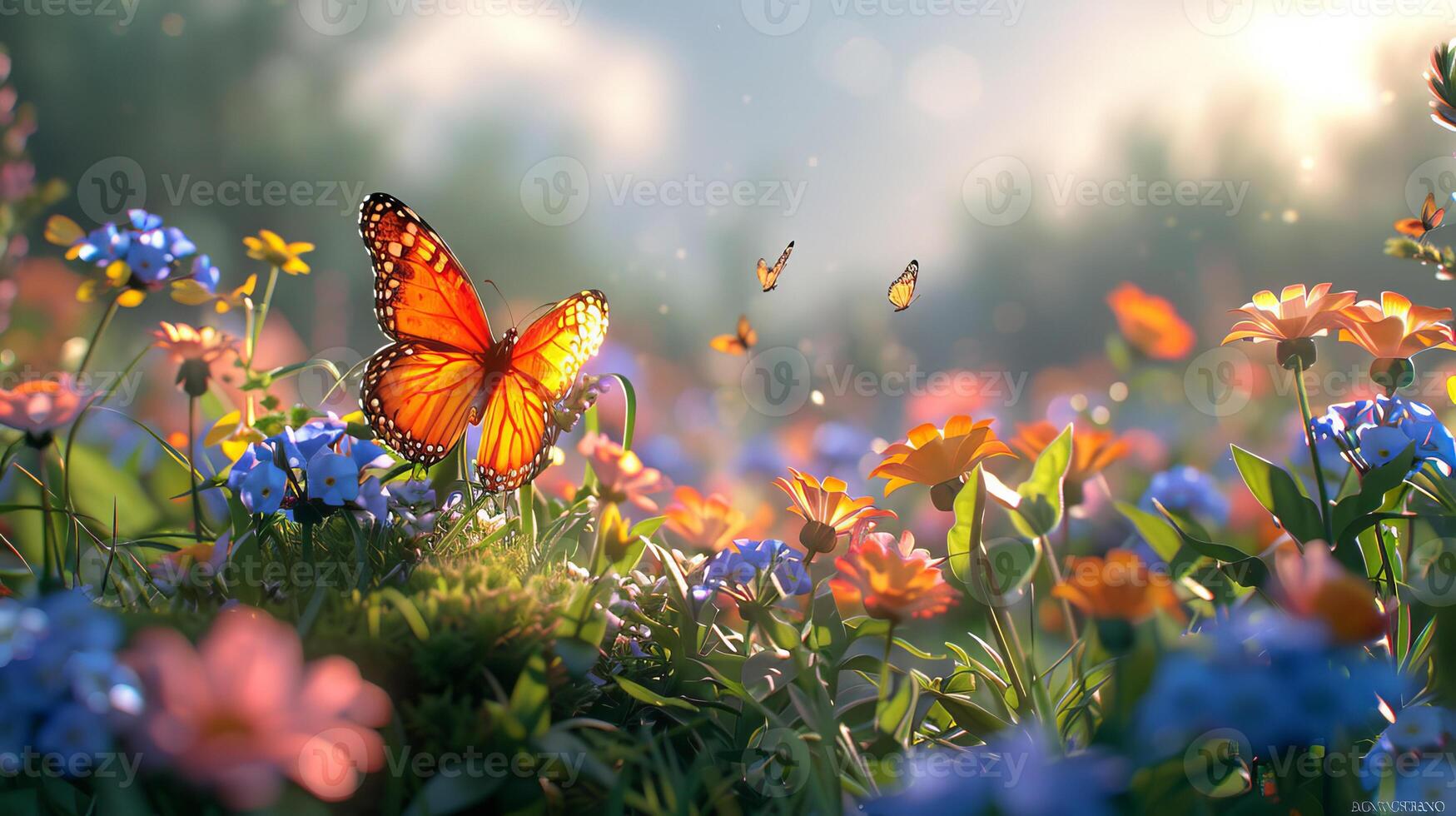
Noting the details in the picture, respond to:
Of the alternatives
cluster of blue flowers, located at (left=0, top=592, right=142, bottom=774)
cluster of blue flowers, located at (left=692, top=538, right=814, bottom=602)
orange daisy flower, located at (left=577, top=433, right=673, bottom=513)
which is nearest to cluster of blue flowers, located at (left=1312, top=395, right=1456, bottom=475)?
cluster of blue flowers, located at (left=692, top=538, right=814, bottom=602)

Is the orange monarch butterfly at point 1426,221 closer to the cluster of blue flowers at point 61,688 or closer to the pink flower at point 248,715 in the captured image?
the pink flower at point 248,715

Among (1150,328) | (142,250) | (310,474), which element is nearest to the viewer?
(310,474)

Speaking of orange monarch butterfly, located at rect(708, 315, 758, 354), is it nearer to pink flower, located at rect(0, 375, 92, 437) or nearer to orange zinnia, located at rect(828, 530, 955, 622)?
orange zinnia, located at rect(828, 530, 955, 622)

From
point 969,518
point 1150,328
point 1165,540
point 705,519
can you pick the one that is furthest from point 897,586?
point 1150,328

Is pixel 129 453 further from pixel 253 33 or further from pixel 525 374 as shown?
pixel 253 33

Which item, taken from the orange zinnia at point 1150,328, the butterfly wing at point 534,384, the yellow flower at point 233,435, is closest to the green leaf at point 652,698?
the butterfly wing at point 534,384

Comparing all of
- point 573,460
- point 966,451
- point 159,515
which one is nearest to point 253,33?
point 573,460

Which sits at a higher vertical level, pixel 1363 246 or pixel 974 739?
pixel 1363 246

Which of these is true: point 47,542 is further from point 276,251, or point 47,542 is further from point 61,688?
point 276,251
